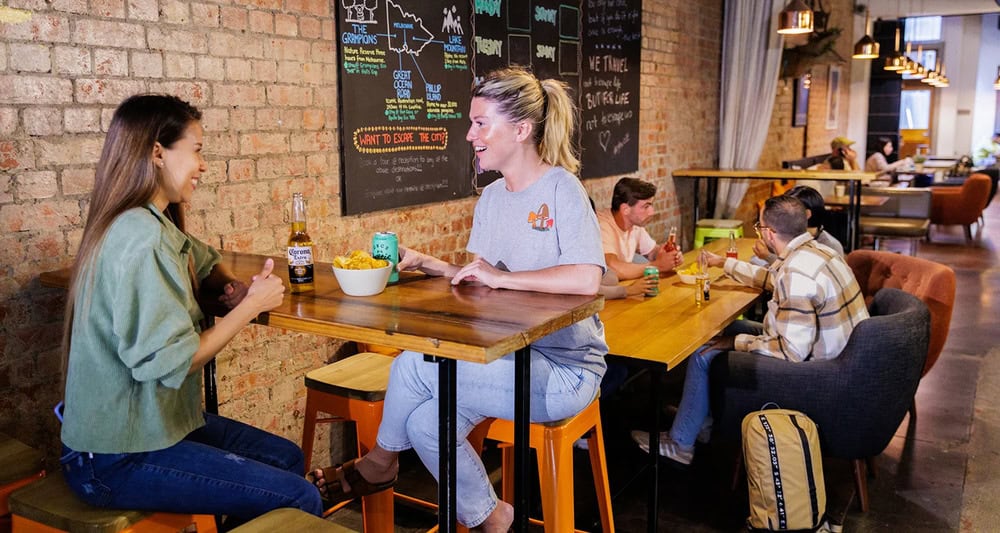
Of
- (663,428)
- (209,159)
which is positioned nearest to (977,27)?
(663,428)

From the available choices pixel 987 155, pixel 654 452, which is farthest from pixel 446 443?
pixel 987 155

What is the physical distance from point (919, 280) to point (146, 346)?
324 cm

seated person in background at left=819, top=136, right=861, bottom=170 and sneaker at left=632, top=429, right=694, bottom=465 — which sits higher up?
seated person in background at left=819, top=136, right=861, bottom=170

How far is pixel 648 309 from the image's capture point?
3123mm

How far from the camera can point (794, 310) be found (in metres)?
3.02

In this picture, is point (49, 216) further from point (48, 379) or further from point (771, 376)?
point (771, 376)

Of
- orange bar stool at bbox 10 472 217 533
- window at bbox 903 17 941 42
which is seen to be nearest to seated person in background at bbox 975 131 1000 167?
window at bbox 903 17 941 42

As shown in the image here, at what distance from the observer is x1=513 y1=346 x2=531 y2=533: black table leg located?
1790mm

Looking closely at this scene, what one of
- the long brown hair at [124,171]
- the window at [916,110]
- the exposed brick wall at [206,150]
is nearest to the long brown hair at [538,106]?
the long brown hair at [124,171]

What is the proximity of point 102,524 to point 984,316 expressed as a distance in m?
6.53

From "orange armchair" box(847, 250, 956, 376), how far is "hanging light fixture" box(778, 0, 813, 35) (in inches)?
97.6

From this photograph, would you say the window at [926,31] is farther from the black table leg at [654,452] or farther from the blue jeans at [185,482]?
the blue jeans at [185,482]

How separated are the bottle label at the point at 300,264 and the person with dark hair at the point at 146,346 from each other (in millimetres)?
197

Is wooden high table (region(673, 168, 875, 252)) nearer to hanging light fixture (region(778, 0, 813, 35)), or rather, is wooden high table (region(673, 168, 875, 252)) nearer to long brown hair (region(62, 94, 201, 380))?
hanging light fixture (region(778, 0, 813, 35))
